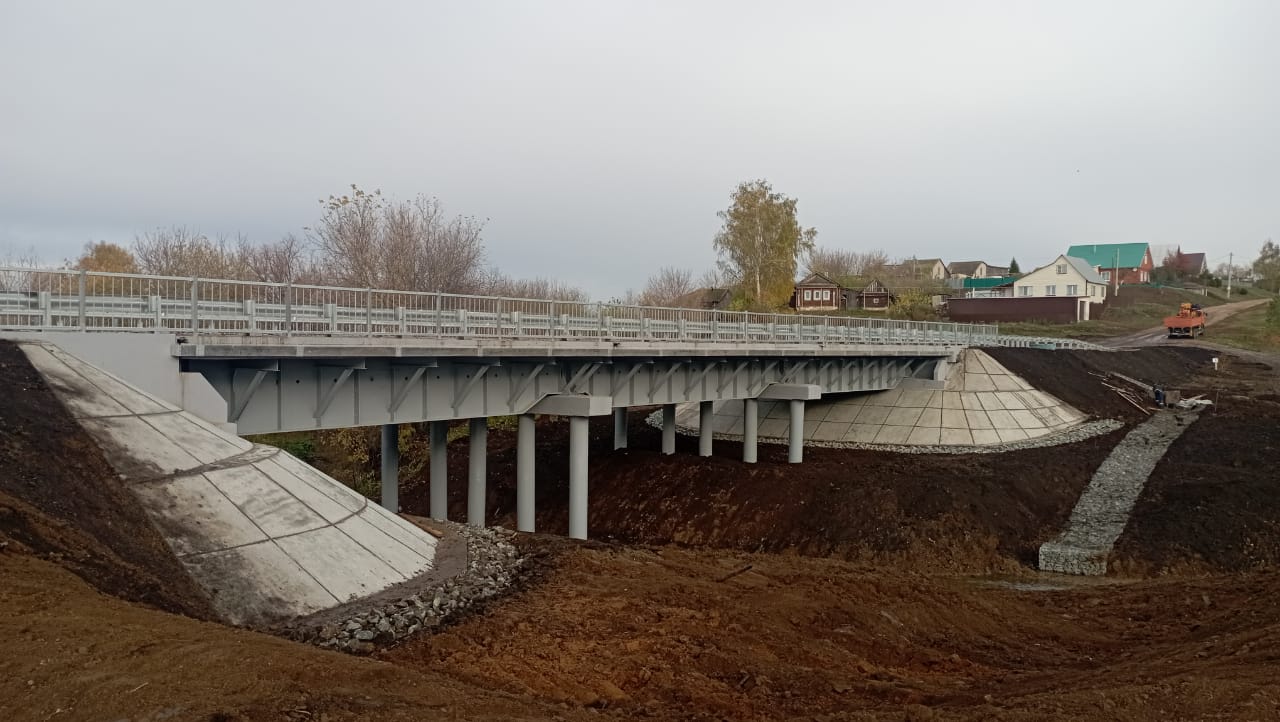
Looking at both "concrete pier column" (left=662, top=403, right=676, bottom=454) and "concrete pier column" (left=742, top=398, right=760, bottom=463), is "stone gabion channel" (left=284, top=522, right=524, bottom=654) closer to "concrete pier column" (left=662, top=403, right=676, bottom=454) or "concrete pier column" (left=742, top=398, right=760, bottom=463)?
"concrete pier column" (left=742, top=398, right=760, bottom=463)

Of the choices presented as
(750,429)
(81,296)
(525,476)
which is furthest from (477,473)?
(750,429)

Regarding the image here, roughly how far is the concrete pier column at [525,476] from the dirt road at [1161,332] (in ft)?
198

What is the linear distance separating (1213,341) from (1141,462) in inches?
2098

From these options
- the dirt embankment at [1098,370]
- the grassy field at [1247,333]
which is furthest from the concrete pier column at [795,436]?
the grassy field at [1247,333]

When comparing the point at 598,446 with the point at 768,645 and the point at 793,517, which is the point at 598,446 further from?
the point at 768,645

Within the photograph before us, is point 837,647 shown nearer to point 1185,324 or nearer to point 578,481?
point 578,481

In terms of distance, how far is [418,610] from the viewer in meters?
11.9

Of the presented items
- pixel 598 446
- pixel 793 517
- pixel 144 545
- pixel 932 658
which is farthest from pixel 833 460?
pixel 144 545

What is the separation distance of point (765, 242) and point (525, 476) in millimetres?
56826

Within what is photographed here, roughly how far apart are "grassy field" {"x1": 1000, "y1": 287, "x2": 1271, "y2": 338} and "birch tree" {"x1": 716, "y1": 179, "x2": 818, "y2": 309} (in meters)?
25.9

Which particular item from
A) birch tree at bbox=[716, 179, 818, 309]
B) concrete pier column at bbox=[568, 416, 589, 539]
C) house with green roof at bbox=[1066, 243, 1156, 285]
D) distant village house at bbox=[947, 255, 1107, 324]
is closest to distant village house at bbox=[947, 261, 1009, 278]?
house with green roof at bbox=[1066, 243, 1156, 285]

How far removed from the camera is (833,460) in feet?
128

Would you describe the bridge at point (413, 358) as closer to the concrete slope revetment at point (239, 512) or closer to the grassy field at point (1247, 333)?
the concrete slope revetment at point (239, 512)

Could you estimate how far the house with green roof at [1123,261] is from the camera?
123750mm
